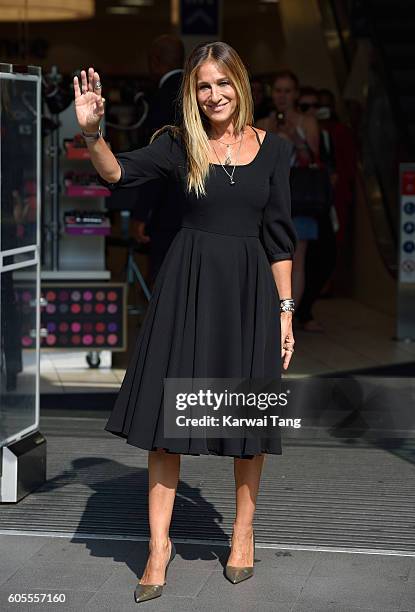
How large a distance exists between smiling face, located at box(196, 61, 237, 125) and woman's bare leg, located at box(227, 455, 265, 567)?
3.68 feet

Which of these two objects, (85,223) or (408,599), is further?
(85,223)

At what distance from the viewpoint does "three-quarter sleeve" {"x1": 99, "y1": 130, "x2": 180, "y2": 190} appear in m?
3.94

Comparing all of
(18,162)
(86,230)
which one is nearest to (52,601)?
(18,162)

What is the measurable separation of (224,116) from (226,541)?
1.58 metres

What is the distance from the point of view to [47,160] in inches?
317

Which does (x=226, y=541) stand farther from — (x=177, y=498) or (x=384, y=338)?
(x=384, y=338)

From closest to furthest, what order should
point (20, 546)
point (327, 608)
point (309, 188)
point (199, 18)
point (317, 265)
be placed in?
point (327, 608)
point (20, 546)
point (309, 188)
point (317, 265)
point (199, 18)

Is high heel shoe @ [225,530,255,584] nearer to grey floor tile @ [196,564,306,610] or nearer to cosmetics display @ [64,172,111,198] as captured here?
grey floor tile @ [196,564,306,610]

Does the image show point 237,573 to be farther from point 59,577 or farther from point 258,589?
point 59,577

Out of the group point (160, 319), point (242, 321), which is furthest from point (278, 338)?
point (160, 319)

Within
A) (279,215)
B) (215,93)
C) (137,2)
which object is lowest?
(279,215)

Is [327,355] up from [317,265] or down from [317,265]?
down

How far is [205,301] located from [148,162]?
1.56ft

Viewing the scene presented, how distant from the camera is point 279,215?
4125 mm
